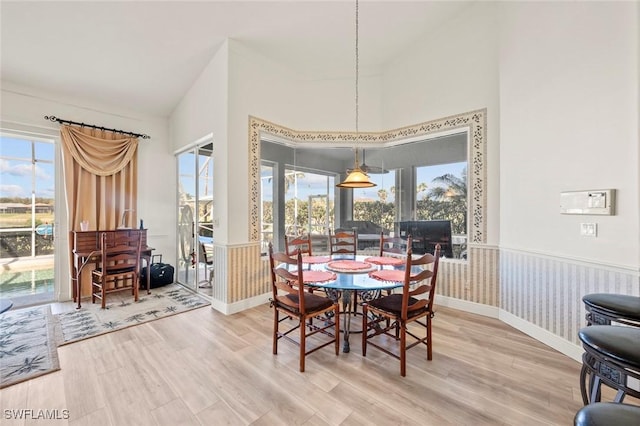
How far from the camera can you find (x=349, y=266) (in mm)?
2695

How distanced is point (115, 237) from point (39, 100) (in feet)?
7.05

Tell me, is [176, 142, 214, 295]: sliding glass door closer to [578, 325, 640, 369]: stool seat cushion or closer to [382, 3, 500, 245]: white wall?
[382, 3, 500, 245]: white wall

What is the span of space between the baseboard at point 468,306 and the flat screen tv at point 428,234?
0.61 m

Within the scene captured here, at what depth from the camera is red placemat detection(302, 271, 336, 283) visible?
89.4 inches

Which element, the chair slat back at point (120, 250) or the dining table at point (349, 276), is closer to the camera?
the dining table at point (349, 276)

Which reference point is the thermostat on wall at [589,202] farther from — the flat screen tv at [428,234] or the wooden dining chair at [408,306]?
the flat screen tv at [428,234]

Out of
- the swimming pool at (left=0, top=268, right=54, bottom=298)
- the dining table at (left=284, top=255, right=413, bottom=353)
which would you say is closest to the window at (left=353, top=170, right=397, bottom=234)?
the dining table at (left=284, top=255, right=413, bottom=353)

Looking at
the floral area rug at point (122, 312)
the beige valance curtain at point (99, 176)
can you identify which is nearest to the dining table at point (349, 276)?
the floral area rug at point (122, 312)

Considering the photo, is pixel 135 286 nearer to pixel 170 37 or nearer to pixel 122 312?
pixel 122 312

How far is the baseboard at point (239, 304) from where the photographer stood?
3510 mm

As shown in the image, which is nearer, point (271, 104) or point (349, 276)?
point (349, 276)

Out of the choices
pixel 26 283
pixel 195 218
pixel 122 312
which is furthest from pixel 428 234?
pixel 26 283

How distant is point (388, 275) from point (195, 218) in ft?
11.5

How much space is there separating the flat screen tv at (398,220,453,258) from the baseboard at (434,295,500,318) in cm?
61
